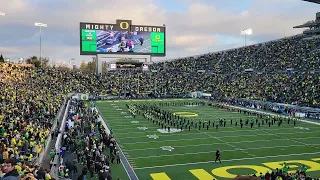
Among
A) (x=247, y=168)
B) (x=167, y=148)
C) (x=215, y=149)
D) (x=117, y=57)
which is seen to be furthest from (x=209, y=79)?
(x=247, y=168)

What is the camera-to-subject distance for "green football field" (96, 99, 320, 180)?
14539 millimetres

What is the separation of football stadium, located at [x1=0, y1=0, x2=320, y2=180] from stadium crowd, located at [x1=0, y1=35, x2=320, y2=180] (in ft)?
0.65

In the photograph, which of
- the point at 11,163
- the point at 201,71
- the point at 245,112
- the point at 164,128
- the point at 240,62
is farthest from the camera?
the point at 201,71

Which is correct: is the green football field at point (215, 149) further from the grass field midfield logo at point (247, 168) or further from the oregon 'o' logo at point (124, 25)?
the oregon 'o' logo at point (124, 25)

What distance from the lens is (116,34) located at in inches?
2174

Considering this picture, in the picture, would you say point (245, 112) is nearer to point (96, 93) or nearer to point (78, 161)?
point (78, 161)

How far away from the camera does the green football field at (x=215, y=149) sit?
14.5 meters

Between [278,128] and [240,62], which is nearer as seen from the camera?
[278,128]

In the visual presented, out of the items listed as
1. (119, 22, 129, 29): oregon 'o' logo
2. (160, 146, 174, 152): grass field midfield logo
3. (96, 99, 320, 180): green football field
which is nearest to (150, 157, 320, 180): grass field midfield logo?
(96, 99, 320, 180): green football field

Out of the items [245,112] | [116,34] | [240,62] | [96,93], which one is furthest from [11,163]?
[240,62]

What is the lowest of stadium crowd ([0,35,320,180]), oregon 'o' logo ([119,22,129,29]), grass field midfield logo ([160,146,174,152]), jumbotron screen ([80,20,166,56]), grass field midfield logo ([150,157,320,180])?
grass field midfield logo ([150,157,320,180])

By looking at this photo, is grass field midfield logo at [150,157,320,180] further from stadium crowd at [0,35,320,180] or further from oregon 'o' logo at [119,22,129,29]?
oregon 'o' logo at [119,22,129,29]

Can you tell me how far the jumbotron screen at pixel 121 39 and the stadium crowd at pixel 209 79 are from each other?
5.62 metres

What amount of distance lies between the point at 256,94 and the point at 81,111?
25.6 metres
